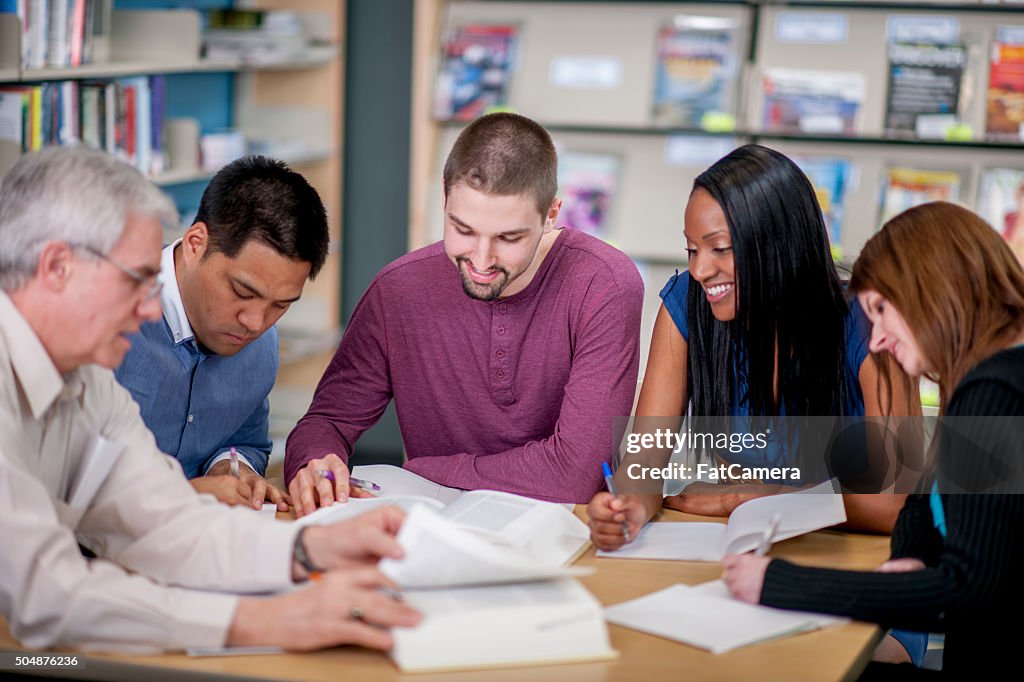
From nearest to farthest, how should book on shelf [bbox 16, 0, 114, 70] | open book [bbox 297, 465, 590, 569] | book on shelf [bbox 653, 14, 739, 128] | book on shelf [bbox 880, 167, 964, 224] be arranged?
open book [bbox 297, 465, 590, 569], book on shelf [bbox 16, 0, 114, 70], book on shelf [bbox 880, 167, 964, 224], book on shelf [bbox 653, 14, 739, 128]

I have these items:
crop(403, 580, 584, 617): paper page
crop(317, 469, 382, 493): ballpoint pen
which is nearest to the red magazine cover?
crop(317, 469, 382, 493): ballpoint pen

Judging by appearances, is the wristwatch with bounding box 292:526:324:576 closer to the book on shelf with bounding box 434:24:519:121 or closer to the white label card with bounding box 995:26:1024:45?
the book on shelf with bounding box 434:24:519:121

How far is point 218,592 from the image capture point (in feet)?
5.02

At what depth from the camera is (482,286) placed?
2166 mm

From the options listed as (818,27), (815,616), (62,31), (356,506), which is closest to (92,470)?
(356,506)

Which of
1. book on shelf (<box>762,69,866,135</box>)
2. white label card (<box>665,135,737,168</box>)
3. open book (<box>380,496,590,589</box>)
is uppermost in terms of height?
book on shelf (<box>762,69,866,135</box>)

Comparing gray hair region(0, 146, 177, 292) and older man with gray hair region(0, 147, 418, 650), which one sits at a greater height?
gray hair region(0, 146, 177, 292)

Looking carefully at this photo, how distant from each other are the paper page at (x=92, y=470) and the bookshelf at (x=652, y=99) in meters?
2.85

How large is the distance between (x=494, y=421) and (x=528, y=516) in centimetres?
52

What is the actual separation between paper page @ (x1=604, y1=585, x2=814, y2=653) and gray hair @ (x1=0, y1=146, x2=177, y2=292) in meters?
0.81

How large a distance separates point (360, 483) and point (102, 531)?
1.66 feet

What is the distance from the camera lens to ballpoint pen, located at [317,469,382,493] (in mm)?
Result: 1955

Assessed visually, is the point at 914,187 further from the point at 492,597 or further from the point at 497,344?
the point at 492,597

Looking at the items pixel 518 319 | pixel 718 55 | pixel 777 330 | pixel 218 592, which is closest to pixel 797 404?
pixel 777 330
